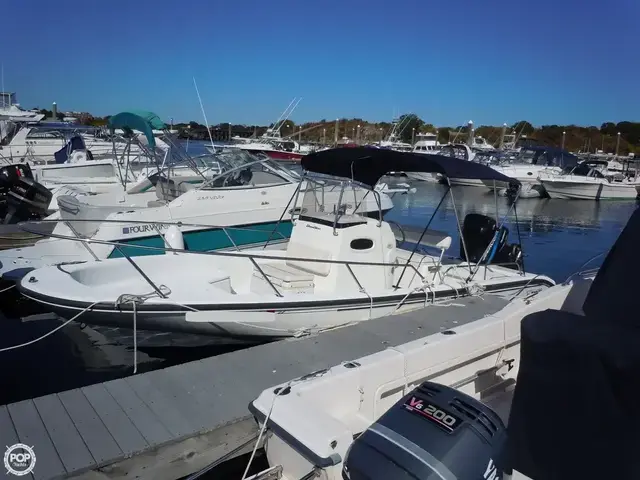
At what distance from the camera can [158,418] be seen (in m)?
3.83

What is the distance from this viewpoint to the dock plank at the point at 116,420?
11.5 feet

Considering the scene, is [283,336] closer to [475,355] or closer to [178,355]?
[178,355]

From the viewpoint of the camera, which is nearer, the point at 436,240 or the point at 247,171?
the point at 436,240

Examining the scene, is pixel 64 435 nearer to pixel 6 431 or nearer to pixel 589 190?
pixel 6 431

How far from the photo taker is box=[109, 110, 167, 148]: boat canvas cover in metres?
10.2

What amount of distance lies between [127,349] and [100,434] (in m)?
3.87

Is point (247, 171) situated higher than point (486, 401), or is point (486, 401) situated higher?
point (247, 171)

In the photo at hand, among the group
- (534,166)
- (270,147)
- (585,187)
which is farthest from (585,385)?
(534,166)

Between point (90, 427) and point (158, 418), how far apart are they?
445 millimetres

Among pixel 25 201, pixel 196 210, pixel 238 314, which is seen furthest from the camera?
pixel 25 201

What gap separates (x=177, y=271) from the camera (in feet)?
23.2

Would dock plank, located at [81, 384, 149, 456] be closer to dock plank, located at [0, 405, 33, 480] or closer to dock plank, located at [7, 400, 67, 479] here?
dock plank, located at [7, 400, 67, 479]

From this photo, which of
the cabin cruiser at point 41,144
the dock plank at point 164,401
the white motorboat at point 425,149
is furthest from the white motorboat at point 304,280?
the white motorboat at point 425,149

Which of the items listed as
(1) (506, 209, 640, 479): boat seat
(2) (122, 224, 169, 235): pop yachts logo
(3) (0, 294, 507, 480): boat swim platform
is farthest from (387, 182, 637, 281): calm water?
(1) (506, 209, 640, 479): boat seat
